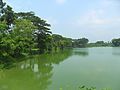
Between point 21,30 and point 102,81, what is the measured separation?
14.0 m

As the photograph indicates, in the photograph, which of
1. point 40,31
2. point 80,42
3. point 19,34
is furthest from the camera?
point 80,42

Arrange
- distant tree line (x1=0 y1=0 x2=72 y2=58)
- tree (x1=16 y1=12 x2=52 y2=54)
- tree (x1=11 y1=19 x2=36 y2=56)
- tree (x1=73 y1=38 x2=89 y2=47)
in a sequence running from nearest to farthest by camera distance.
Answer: distant tree line (x1=0 y1=0 x2=72 y2=58) → tree (x1=11 y1=19 x2=36 y2=56) → tree (x1=16 y1=12 x2=52 y2=54) → tree (x1=73 y1=38 x2=89 y2=47)

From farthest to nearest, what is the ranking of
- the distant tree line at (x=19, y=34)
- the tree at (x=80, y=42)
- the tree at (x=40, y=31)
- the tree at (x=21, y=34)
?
1. the tree at (x=80, y=42)
2. the tree at (x=40, y=31)
3. the tree at (x=21, y=34)
4. the distant tree line at (x=19, y=34)

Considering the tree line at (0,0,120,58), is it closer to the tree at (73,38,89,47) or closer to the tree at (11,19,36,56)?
the tree at (11,19,36,56)

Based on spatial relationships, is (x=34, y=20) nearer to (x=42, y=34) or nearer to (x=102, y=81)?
(x=42, y=34)

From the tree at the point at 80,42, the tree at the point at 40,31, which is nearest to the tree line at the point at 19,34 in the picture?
the tree at the point at 40,31

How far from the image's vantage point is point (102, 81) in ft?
42.8

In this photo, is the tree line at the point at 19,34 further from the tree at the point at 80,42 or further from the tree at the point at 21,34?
the tree at the point at 80,42

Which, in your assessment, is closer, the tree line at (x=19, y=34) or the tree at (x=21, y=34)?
the tree line at (x=19, y=34)

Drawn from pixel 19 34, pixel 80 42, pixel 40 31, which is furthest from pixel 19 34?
pixel 80 42

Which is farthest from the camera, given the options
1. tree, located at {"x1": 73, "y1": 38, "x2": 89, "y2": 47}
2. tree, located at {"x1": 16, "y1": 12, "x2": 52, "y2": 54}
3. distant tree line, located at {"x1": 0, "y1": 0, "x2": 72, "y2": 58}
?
tree, located at {"x1": 73, "y1": 38, "x2": 89, "y2": 47}

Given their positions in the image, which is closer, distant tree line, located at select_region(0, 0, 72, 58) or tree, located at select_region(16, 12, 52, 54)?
distant tree line, located at select_region(0, 0, 72, 58)

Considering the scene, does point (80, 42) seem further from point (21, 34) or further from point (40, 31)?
point (21, 34)

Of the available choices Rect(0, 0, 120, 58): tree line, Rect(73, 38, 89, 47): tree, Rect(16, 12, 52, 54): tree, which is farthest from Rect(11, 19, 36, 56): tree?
Rect(73, 38, 89, 47): tree
